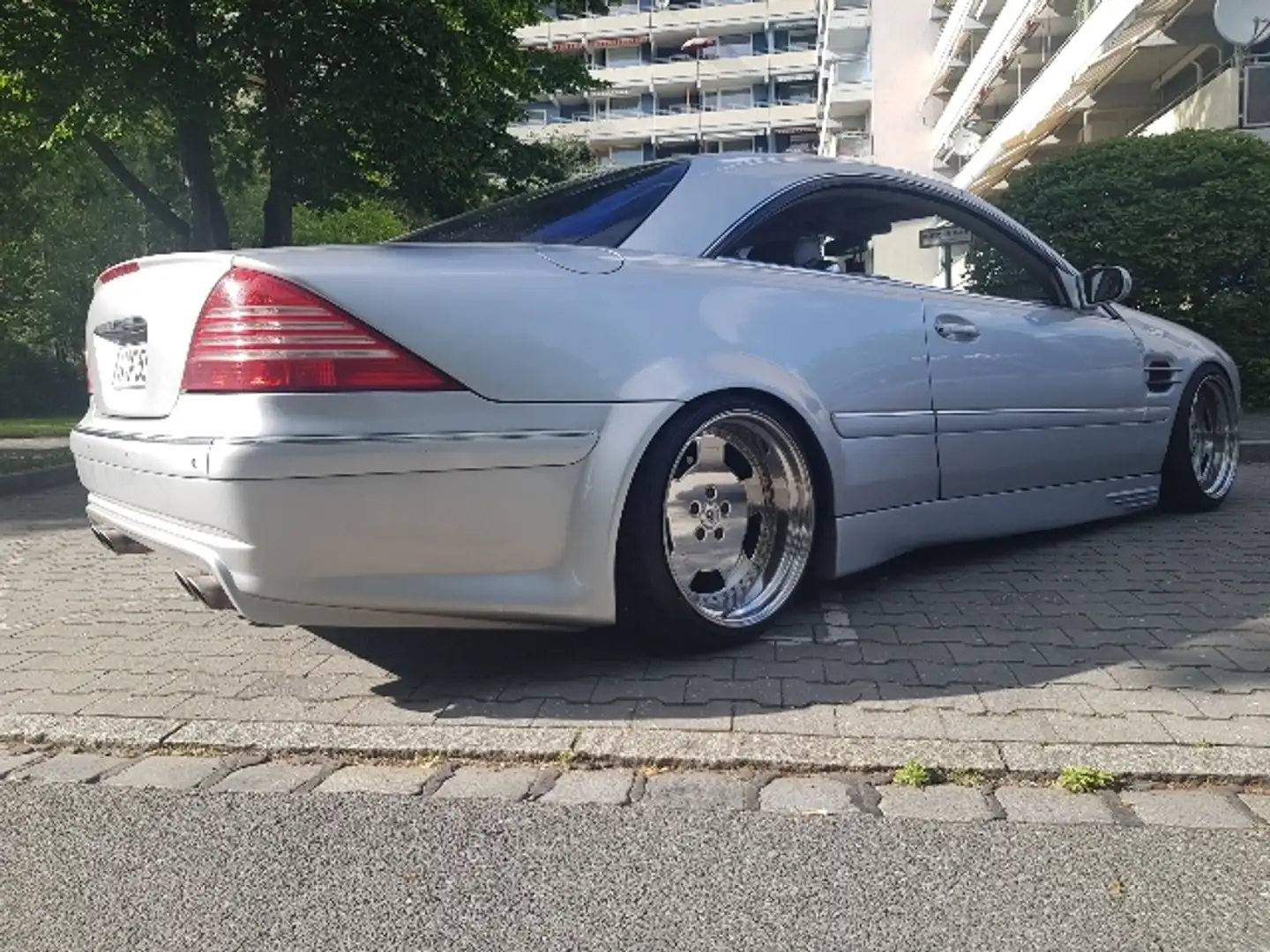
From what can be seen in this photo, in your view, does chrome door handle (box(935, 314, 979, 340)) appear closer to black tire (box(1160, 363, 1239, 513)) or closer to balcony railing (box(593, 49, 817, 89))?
black tire (box(1160, 363, 1239, 513))

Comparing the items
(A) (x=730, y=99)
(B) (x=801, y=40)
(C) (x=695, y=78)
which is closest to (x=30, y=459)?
(C) (x=695, y=78)

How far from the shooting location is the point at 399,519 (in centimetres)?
285

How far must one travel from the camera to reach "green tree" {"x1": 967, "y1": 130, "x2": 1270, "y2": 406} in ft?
32.7

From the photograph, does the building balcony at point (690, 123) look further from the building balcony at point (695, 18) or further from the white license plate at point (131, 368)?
the white license plate at point (131, 368)

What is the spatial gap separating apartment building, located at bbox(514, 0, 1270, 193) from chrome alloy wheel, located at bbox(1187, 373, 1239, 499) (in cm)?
273

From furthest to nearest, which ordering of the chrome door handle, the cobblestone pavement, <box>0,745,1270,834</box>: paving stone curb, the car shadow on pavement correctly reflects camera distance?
the chrome door handle
the car shadow on pavement
the cobblestone pavement
<box>0,745,1270,834</box>: paving stone curb

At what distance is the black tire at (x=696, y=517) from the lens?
316cm

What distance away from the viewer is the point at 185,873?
87.7 inches

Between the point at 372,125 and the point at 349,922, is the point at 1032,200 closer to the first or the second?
the point at 372,125

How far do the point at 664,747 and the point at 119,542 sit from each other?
1848 mm

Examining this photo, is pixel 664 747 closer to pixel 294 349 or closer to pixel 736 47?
pixel 294 349

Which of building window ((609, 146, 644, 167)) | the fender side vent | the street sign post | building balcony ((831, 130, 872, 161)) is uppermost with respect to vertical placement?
building window ((609, 146, 644, 167))

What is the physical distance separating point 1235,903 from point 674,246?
2311 mm

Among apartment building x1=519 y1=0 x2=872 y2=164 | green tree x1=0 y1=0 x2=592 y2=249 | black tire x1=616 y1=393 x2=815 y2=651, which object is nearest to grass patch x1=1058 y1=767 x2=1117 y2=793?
black tire x1=616 y1=393 x2=815 y2=651
